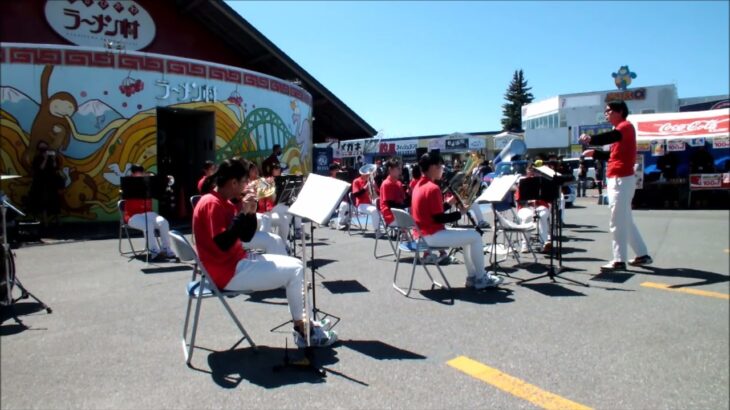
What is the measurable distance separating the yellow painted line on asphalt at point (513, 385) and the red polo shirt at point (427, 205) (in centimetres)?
183

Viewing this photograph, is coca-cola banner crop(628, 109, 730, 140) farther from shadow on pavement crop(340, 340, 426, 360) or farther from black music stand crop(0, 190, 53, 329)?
black music stand crop(0, 190, 53, 329)

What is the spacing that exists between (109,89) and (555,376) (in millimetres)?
10986

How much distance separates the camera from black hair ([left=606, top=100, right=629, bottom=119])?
1.04 m

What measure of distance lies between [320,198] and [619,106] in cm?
217

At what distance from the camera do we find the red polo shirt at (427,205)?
4.95 meters

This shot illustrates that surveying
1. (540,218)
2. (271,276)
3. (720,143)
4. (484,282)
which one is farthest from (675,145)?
(540,218)

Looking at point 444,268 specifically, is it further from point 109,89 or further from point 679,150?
point 109,89

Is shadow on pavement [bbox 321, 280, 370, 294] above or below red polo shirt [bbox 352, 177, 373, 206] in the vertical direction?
below

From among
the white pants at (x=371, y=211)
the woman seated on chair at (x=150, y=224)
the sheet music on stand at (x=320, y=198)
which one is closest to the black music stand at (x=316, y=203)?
the sheet music on stand at (x=320, y=198)

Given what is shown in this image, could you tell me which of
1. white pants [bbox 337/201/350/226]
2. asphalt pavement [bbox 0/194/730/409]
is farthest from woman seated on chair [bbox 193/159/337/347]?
white pants [bbox 337/201/350/226]

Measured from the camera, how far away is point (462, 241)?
515 cm

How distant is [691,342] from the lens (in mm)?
3375

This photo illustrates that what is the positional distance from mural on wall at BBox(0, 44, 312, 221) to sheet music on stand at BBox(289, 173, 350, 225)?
850cm

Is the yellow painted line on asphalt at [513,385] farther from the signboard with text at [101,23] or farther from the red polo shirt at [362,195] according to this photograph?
the signboard with text at [101,23]
